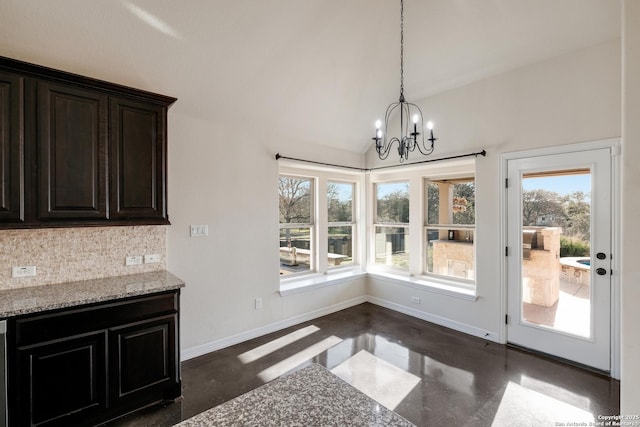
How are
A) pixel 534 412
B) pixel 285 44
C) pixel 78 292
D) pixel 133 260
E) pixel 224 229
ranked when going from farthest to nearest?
pixel 224 229 < pixel 285 44 < pixel 133 260 < pixel 534 412 < pixel 78 292

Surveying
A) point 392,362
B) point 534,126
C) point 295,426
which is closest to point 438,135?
point 534,126

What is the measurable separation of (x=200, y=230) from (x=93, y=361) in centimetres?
141

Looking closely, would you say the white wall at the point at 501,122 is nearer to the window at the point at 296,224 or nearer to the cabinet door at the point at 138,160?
the window at the point at 296,224

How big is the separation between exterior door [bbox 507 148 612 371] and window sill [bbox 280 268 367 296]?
7.00 feet

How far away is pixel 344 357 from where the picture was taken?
3.06m

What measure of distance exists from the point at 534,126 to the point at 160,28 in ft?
12.0

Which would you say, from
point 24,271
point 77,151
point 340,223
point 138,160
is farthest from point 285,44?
point 24,271

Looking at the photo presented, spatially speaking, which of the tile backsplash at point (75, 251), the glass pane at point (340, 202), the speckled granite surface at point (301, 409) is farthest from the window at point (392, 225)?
the speckled granite surface at point (301, 409)

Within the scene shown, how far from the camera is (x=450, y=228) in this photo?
13.4ft

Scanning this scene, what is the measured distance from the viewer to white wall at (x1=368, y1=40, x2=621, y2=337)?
107 inches

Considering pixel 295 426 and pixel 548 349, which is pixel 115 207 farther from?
pixel 548 349

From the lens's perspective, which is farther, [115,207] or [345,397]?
[115,207]

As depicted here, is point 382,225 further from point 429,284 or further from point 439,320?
point 439,320

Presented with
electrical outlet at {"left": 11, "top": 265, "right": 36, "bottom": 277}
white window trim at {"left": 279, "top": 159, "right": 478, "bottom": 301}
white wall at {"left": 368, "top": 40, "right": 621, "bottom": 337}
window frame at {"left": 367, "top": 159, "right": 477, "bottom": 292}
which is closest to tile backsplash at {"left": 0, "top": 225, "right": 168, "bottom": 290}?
electrical outlet at {"left": 11, "top": 265, "right": 36, "bottom": 277}
